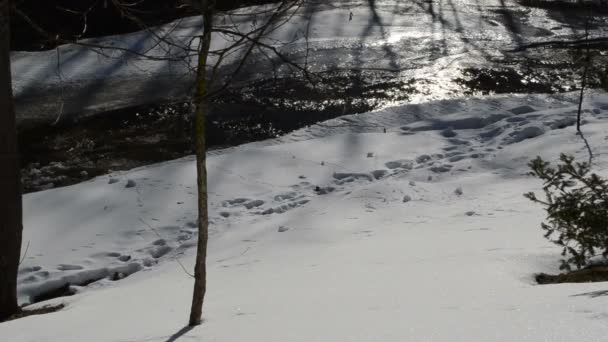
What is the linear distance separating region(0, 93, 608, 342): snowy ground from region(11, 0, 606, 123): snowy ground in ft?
8.10

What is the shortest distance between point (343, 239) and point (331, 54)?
834 centimetres

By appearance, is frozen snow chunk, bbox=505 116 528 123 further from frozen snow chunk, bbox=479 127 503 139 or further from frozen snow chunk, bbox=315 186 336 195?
frozen snow chunk, bbox=315 186 336 195

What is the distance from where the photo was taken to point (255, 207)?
870cm

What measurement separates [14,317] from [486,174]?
5518 mm

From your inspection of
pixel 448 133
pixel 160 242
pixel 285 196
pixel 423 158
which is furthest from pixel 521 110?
pixel 160 242

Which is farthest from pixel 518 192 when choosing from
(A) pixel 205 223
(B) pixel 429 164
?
(A) pixel 205 223

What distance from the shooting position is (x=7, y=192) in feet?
21.1

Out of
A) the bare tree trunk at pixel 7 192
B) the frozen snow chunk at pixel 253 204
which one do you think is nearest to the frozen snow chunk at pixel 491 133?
the frozen snow chunk at pixel 253 204

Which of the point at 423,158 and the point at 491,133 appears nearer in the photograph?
the point at 423,158

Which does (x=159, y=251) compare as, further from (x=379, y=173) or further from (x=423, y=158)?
(x=423, y=158)

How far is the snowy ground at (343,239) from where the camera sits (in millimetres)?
4223

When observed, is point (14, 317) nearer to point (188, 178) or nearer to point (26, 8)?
point (188, 178)

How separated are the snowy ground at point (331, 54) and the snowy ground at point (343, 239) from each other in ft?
8.10

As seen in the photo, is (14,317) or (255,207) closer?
(14,317)
